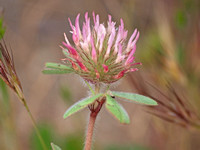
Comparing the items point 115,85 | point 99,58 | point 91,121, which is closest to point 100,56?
point 99,58

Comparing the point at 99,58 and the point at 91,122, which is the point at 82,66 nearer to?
the point at 99,58

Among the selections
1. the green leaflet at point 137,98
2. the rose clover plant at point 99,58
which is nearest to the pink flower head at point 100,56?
the rose clover plant at point 99,58

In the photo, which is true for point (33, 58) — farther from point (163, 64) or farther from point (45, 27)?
point (163, 64)

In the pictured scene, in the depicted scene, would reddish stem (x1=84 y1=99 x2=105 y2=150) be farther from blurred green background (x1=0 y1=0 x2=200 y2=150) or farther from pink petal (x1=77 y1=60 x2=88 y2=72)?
blurred green background (x1=0 y1=0 x2=200 y2=150)

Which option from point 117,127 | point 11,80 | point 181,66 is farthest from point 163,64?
point 117,127

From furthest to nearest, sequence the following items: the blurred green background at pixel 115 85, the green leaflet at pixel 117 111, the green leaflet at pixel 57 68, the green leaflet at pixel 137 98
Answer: the blurred green background at pixel 115 85, the green leaflet at pixel 57 68, the green leaflet at pixel 137 98, the green leaflet at pixel 117 111

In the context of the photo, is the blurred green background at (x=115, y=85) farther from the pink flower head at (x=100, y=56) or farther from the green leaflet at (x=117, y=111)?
the green leaflet at (x=117, y=111)
